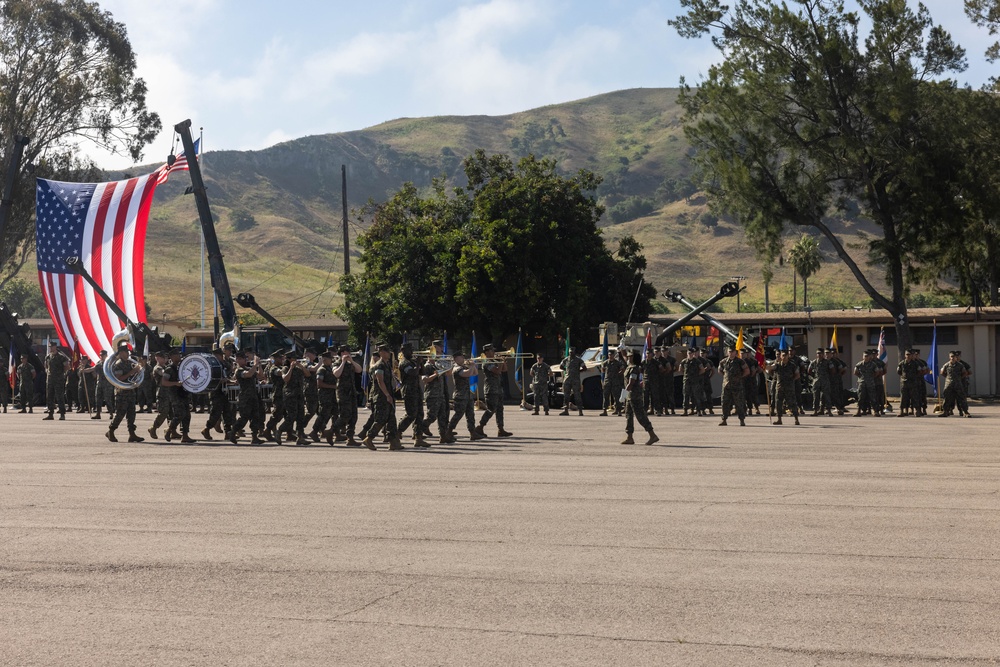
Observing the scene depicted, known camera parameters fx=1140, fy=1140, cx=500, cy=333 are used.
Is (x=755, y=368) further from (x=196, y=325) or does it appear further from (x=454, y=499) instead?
(x=196, y=325)

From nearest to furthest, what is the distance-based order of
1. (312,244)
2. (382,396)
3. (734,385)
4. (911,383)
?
(382,396), (734,385), (911,383), (312,244)

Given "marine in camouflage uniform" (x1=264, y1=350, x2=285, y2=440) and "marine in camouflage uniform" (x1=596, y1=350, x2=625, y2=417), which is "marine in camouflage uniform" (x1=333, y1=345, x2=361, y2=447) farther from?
"marine in camouflage uniform" (x1=596, y1=350, x2=625, y2=417)

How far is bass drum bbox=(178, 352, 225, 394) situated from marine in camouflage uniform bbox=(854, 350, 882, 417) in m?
16.5

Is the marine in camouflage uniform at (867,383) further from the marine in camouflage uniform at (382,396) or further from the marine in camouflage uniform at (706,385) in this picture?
the marine in camouflage uniform at (382,396)

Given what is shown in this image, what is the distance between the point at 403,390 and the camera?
19.4m

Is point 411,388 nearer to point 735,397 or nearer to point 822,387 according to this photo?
point 735,397

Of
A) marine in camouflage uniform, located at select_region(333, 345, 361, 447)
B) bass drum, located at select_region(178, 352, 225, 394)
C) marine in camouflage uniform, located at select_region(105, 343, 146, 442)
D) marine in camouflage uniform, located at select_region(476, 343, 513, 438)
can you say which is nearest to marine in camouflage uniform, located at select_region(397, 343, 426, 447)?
marine in camouflage uniform, located at select_region(333, 345, 361, 447)

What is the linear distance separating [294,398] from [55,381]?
39.7ft

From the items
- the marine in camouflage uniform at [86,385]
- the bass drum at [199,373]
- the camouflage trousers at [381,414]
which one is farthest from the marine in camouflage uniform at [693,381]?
the marine in camouflage uniform at [86,385]

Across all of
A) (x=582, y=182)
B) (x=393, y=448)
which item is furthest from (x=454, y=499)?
(x=582, y=182)

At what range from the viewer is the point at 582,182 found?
1785 inches

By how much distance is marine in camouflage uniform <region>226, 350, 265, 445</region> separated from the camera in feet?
70.1

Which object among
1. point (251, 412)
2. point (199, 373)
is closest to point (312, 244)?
point (199, 373)

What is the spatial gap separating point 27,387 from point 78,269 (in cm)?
510
